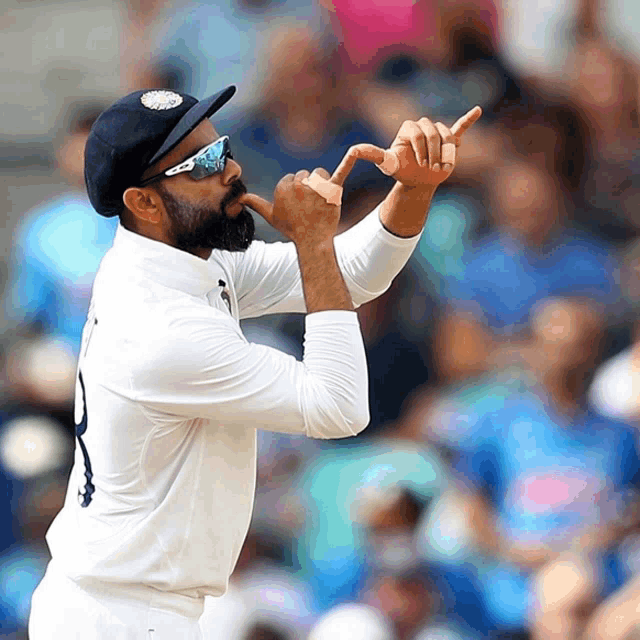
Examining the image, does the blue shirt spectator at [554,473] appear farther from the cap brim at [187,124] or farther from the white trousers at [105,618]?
the cap brim at [187,124]

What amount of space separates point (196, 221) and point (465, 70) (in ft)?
6.35

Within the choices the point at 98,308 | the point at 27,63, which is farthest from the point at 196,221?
the point at 27,63

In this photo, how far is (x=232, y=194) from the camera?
2.28 meters

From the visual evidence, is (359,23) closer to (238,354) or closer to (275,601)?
(275,601)

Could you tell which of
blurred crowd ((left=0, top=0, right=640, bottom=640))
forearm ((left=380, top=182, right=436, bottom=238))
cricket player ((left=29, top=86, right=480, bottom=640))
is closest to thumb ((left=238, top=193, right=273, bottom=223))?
cricket player ((left=29, top=86, right=480, bottom=640))

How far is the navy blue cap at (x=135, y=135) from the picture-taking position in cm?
220

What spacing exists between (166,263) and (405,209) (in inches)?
19.3

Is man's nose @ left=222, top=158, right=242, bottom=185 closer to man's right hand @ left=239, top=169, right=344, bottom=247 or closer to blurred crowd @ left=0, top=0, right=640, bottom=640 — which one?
man's right hand @ left=239, top=169, right=344, bottom=247

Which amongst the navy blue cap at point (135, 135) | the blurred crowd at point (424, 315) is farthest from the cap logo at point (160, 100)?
the blurred crowd at point (424, 315)

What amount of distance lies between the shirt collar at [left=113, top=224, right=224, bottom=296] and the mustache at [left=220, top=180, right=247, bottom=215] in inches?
3.9

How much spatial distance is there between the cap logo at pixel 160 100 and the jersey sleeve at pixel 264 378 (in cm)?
36

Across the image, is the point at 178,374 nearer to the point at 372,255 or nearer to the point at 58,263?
the point at 372,255

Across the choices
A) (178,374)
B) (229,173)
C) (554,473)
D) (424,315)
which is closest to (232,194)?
(229,173)

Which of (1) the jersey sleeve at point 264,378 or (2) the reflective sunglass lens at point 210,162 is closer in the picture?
(1) the jersey sleeve at point 264,378
